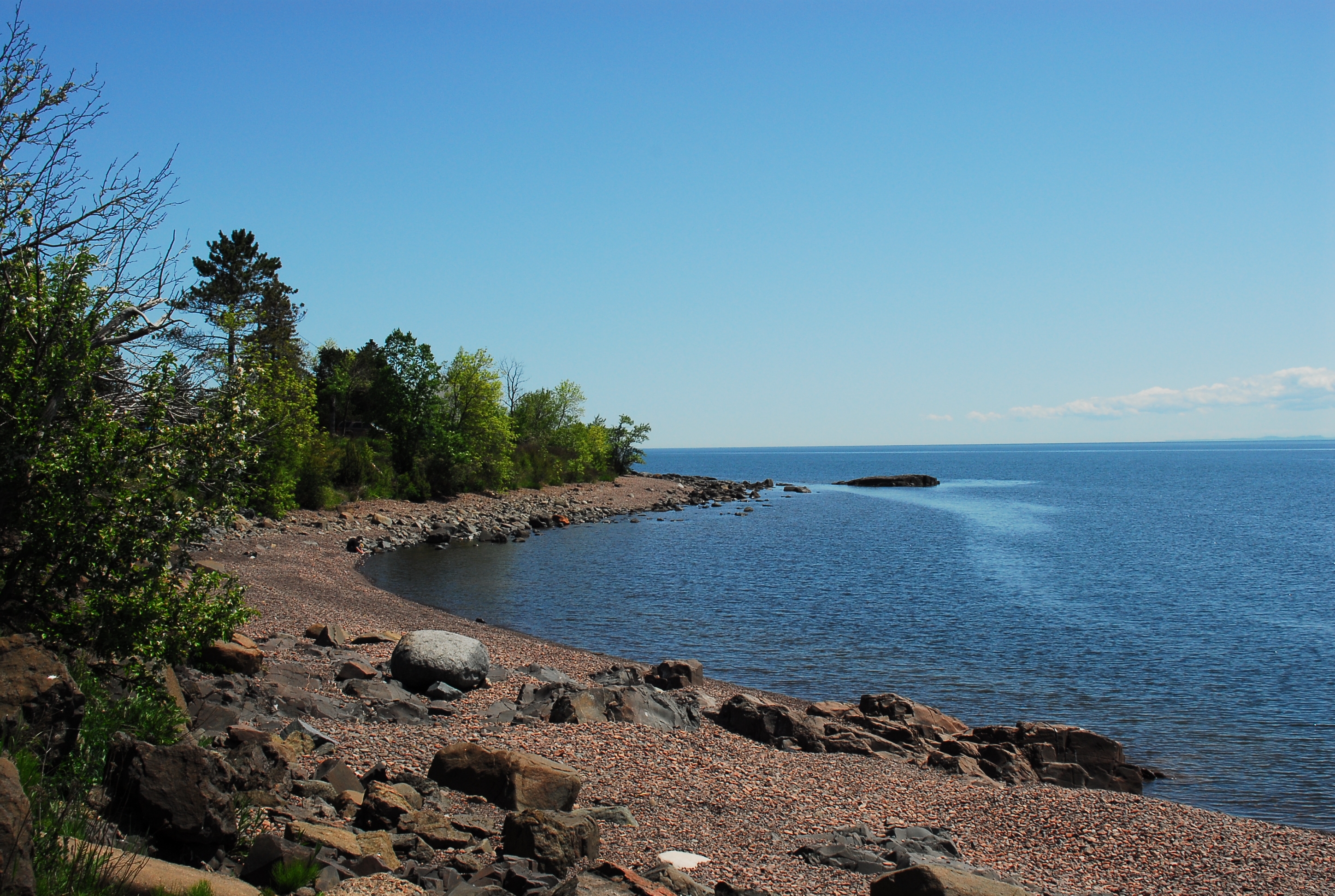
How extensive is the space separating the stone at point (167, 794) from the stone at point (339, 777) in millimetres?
2727

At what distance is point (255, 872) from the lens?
28.0 feet

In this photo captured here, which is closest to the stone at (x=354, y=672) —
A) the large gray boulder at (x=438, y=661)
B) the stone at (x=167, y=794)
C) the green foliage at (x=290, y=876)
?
the large gray boulder at (x=438, y=661)

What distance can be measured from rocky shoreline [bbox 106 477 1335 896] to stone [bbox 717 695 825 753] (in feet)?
0.15

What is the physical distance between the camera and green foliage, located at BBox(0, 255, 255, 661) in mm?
11523

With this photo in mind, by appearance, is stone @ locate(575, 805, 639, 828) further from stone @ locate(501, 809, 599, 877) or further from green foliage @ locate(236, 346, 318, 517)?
green foliage @ locate(236, 346, 318, 517)

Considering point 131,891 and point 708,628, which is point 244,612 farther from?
point 708,628

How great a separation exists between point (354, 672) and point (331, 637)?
15.2 ft

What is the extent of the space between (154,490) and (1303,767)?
76.9 ft

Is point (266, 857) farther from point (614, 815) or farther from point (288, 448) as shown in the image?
point (288, 448)

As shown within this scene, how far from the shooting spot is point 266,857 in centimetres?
855

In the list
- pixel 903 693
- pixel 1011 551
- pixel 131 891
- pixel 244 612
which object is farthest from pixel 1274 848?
pixel 1011 551

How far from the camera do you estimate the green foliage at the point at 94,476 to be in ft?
37.8

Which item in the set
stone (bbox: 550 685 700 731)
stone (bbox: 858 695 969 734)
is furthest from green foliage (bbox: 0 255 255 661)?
stone (bbox: 858 695 969 734)

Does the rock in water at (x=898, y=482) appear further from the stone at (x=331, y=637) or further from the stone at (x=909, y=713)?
the stone at (x=331, y=637)
